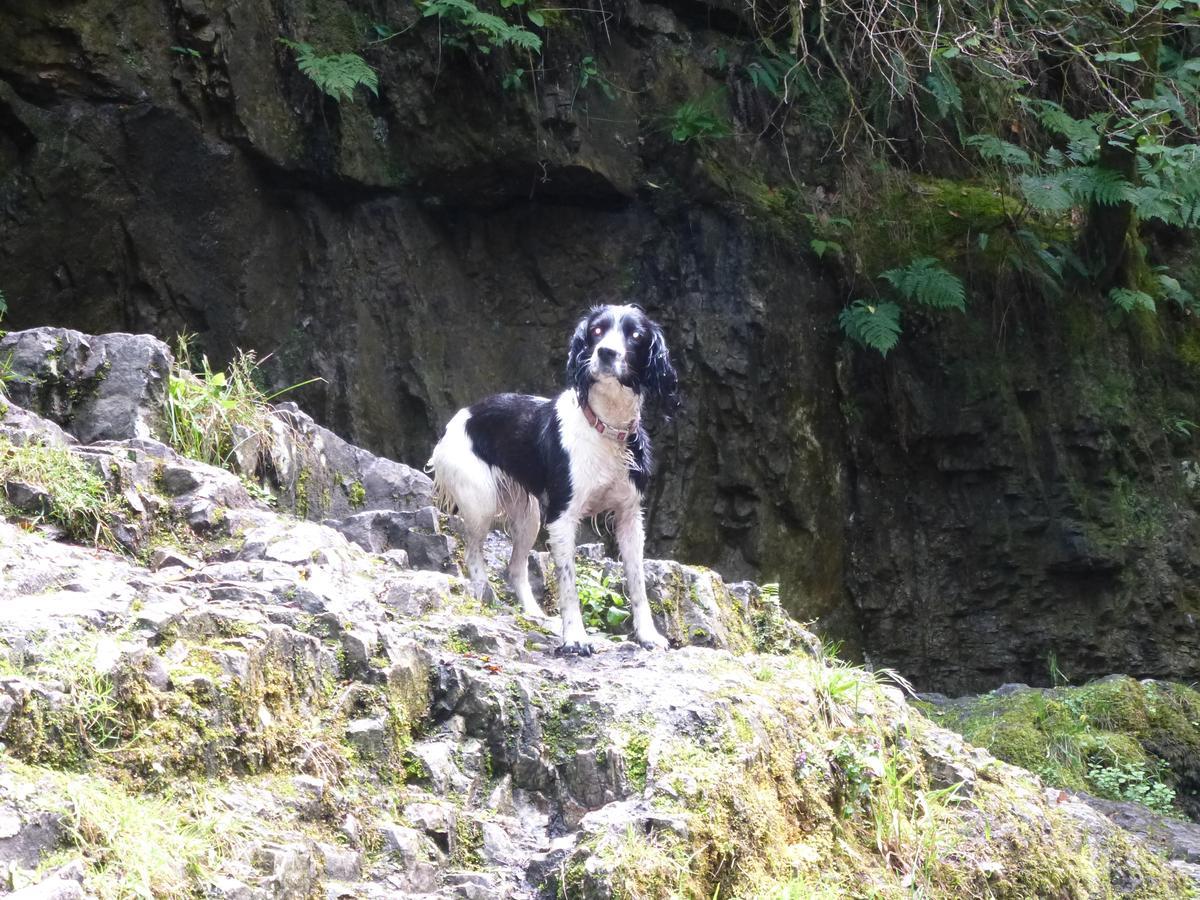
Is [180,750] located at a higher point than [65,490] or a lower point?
lower

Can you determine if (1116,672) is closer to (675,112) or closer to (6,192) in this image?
(675,112)

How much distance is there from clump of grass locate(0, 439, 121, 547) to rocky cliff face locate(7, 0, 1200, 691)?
5067 mm

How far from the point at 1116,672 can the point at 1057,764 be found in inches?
134

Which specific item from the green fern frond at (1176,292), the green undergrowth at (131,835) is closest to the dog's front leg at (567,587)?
the green undergrowth at (131,835)

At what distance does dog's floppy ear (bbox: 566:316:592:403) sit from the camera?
6.33 metres

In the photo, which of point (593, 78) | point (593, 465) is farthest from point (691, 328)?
point (593, 465)

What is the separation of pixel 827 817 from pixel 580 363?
2593mm

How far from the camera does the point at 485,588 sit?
22.7 feet

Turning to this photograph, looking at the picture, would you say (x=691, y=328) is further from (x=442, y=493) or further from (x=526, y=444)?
(x=526, y=444)

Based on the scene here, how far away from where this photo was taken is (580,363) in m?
6.34

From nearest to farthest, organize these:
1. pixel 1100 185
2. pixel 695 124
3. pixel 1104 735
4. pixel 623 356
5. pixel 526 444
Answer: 1. pixel 623 356
2. pixel 526 444
3. pixel 1104 735
4. pixel 1100 185
5. pixel 695 124

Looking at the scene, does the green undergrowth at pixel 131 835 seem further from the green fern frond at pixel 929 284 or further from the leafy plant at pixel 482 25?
the green fern frond at pixel 929 284

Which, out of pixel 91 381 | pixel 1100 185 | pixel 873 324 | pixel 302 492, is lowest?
pixel 302 492

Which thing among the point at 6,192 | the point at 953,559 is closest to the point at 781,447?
the point at 953,559
